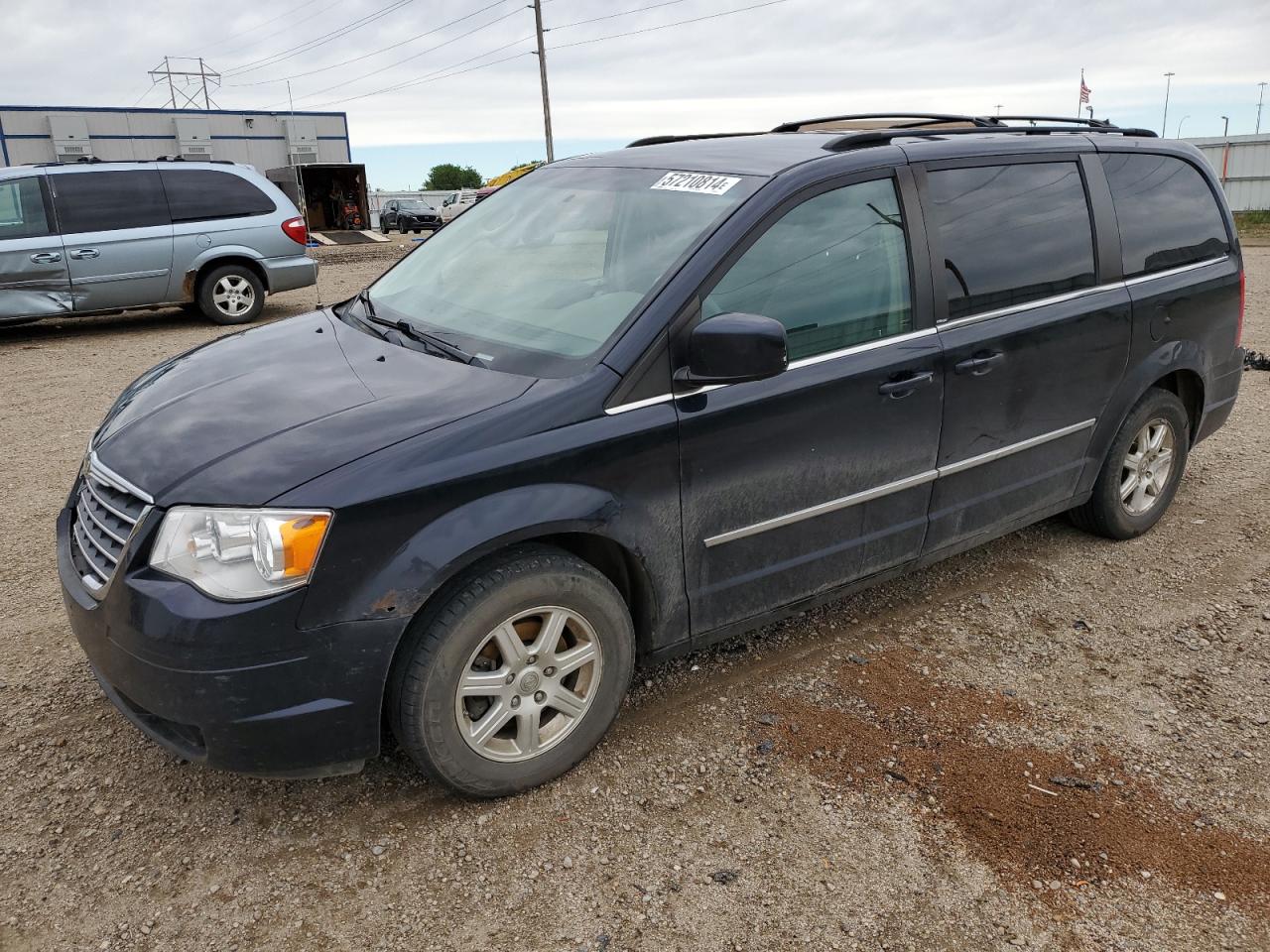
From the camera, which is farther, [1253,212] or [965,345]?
[1253,212]

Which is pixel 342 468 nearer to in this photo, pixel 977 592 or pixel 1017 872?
pixel 1017 872

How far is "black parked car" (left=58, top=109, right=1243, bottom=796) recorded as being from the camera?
8.18 ft

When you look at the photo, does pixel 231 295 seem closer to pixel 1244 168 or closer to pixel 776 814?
pixel 776 814

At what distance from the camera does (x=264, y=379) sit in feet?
10.1

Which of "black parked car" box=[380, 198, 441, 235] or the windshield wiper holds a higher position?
"black parked car" box=[380, 198, 441, 235]

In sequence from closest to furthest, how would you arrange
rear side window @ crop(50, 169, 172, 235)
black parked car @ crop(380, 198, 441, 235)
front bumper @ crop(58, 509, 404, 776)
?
front bumper @ crop(58, 509, 404, 776) → rear side window @ crop(50, 169, 172, 235) → black parked car @ crop(380, 198, 441, 235)

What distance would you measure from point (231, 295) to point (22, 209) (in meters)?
2.15

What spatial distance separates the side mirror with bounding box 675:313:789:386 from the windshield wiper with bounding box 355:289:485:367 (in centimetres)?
67

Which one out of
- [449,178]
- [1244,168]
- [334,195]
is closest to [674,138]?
[334,195]

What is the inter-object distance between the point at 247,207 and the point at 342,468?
9.82 meters

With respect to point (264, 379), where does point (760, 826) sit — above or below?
below

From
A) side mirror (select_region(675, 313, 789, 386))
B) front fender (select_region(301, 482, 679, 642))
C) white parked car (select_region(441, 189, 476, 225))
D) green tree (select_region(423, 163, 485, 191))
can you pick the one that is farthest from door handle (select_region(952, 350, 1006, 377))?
green tree (select_region(423, 163, 485, 191))

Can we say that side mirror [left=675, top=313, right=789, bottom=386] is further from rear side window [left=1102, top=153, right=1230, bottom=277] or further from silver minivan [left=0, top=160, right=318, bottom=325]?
silver minivan [left=0, top=160, right=318, bottom=325]

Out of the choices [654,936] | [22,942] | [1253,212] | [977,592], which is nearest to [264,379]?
[22,942]
